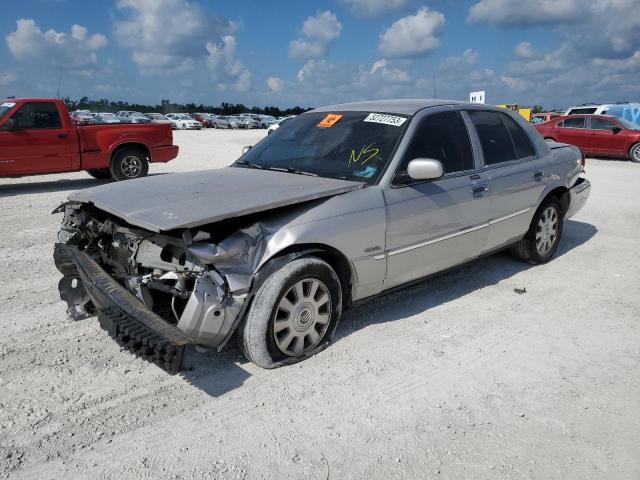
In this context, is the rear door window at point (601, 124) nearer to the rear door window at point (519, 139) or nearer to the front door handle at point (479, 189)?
the rear door window at point (519, 139)

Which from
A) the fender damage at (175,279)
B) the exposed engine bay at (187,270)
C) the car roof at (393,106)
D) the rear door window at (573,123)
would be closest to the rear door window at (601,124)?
the rear door window at (573,123)

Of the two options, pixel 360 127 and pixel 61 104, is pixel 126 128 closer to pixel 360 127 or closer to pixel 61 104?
pixel 61 104

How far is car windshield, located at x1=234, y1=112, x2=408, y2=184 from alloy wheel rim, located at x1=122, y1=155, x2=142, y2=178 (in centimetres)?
700

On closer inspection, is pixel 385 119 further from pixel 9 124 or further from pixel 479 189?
pixel 9 124

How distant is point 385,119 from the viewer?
415cm

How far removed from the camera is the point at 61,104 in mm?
10180

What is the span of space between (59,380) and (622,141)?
59.3 feet

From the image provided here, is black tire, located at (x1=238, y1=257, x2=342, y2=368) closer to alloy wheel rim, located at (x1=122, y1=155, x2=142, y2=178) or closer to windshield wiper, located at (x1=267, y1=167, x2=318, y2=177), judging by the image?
windshield wiper, located at (x1=267, y1=167, x2=318, y2=177)

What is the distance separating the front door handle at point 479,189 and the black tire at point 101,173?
9.32m

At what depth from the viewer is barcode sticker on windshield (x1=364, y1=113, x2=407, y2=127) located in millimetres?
4074

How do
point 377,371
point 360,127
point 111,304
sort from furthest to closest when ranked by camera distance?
point 360,127 < point 377,371 < point 111,304

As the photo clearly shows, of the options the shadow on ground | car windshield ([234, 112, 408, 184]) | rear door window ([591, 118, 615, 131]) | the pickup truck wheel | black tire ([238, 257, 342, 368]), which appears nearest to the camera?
black tire ([238, 257, 342, 368])

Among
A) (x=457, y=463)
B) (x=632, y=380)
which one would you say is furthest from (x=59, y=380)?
(x=632, y=380)

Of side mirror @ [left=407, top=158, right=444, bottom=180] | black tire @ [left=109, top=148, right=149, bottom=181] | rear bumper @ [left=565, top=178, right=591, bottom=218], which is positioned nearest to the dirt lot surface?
side mirror @ [left=407, top=158, right=444, bottom=180]
